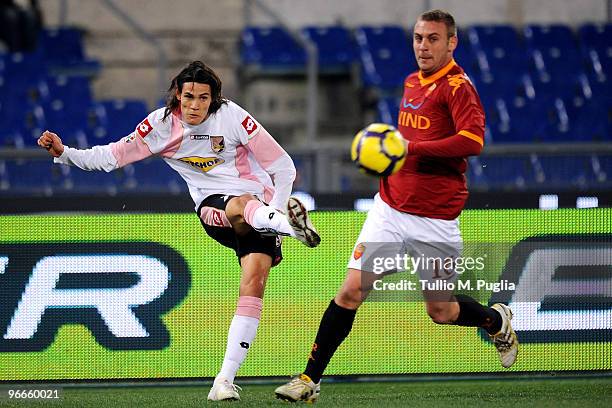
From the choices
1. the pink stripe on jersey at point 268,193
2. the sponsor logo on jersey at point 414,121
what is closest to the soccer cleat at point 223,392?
the pink stripe on jersey at point 268,193

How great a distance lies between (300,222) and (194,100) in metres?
0.92

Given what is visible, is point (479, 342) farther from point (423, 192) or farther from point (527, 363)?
point (423, 192)

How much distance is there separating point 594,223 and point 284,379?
2235 mm

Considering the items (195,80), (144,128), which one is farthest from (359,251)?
(144,128)

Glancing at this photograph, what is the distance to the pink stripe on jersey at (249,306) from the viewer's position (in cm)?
596

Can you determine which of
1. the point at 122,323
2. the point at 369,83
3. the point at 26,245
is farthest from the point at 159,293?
the point at 369,83

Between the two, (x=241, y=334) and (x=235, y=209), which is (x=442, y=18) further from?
(x=241, y=334)

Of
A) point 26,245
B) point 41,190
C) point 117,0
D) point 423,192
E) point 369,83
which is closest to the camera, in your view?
point 423,192

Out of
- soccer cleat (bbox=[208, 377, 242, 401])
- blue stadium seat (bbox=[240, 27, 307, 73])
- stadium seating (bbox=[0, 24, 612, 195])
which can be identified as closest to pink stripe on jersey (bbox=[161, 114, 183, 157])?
soccer cleat (bbox=[208, 377, 242, 401])

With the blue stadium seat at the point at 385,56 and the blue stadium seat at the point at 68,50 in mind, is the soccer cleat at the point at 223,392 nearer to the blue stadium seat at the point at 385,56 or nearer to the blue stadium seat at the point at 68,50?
the blue stadium seat at the point at 385,56

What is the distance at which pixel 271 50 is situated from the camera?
16.6 metres

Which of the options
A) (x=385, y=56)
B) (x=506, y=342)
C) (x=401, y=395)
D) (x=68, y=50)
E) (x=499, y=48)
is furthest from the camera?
(x=499, y=48)

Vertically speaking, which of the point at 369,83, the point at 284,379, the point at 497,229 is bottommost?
the point at 284,379

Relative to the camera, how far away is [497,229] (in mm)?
6977
